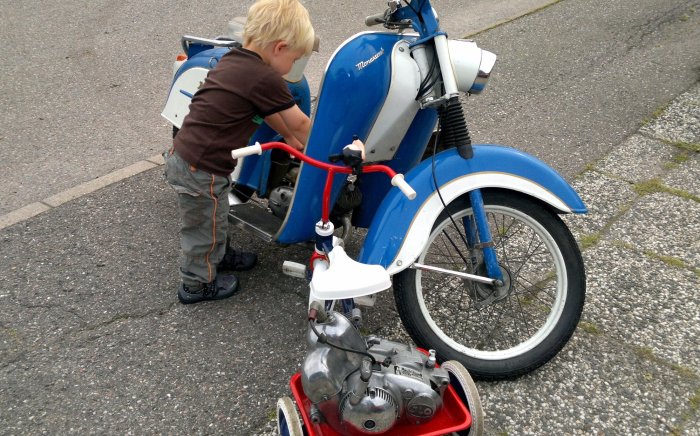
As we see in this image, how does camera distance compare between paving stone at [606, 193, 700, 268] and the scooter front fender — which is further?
paving stone at [606, 193, 700, 268]

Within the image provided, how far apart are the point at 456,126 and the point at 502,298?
0.66m

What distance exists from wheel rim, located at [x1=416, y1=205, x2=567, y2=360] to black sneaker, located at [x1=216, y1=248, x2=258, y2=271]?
0.84 meters

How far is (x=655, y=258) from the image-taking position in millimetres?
3221

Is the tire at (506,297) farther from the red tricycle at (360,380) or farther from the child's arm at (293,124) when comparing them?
the child's arm at (293,124)

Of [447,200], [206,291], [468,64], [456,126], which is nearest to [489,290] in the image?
[447,200]

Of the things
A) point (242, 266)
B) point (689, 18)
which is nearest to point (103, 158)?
point (242, 266)

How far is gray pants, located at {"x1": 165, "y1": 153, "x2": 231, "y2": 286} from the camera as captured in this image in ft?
8.57

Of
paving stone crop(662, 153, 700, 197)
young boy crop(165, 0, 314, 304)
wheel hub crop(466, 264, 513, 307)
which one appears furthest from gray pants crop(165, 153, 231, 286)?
paving stone crop(662, 153, 700, 197)

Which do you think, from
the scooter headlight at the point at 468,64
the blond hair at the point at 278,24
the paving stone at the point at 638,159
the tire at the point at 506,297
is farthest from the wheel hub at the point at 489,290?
the paving stone at the point at 638,159

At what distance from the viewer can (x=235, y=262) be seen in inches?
122

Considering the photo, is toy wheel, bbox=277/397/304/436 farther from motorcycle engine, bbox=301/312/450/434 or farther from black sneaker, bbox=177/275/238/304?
black sneaker, bbox=177/275/238/304

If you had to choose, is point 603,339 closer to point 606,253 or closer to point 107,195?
point 606,253

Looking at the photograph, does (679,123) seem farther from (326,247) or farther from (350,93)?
(326,247)

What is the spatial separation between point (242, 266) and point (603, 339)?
1.64 m
